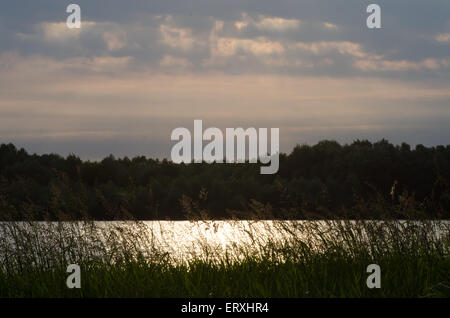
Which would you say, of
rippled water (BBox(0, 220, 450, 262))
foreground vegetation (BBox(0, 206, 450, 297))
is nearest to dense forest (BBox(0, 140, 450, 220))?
rippled water (BBox(0, 220, 450, 262))

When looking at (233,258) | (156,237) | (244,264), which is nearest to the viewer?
(244,264)

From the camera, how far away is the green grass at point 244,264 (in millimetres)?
7191

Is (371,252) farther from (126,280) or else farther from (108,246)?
(108,246)

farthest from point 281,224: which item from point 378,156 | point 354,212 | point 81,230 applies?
point 378,156

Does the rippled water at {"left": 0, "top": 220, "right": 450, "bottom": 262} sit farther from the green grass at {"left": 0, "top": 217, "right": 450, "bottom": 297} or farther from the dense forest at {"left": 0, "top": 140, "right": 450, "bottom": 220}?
the dense forest at {"left": 0, "top": 140, "right": 450, "bottom": 220}

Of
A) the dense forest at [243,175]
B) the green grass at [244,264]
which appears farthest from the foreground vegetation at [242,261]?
the dense forest at [243,175]

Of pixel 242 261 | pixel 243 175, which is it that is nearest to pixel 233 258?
pixel 242 261

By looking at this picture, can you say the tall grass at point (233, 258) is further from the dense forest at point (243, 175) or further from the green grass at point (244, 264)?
the dense forest at point (243, 175)

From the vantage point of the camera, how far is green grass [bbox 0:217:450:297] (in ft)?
23.6

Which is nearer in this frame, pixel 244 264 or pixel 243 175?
pixel 244 264

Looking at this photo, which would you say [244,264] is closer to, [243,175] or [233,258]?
[233,258]

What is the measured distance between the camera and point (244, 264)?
8.57 meters

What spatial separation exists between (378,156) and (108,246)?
132 ft
